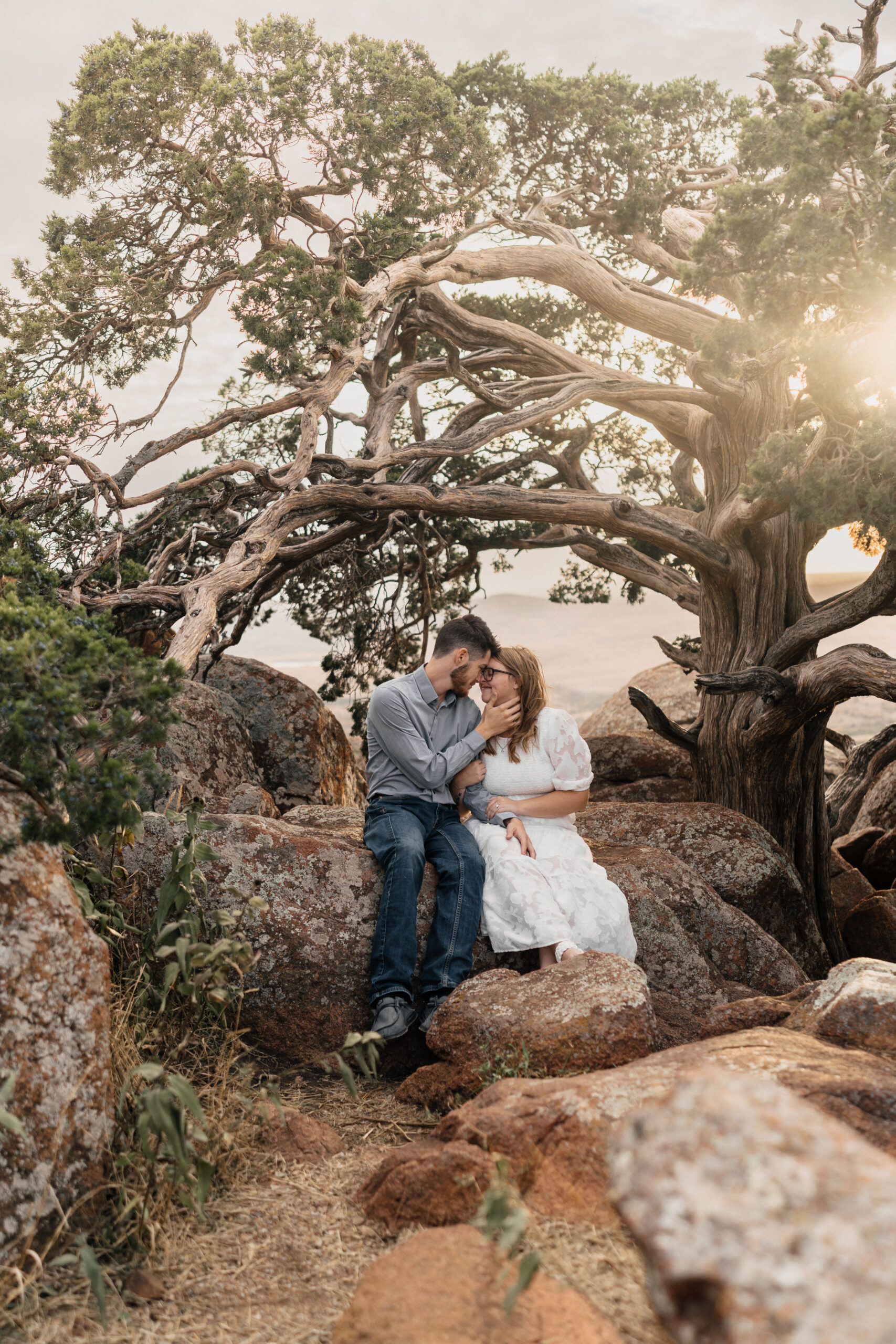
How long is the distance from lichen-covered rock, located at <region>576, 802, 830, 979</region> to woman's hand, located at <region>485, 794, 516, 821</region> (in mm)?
1458

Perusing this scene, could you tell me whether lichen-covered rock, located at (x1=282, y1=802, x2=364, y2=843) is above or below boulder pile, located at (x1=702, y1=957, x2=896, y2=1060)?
above

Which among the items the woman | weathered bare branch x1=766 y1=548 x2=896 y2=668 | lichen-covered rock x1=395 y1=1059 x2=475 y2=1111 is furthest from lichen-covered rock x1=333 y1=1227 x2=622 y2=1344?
weathered bare branch x1=766 y1=548 x2=896 y2=668

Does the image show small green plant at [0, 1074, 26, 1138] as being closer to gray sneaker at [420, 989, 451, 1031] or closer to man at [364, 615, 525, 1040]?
man at [364, 615, 525, 1040]

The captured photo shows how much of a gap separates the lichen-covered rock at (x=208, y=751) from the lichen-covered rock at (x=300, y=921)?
84.4 inches

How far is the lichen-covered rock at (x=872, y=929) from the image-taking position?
8211mm

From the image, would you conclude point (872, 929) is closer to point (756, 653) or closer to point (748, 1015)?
point (756, 653)

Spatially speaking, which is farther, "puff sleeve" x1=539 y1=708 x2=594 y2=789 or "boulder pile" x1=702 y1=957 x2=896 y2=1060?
"puff sleeve" x1=539 y1=708 x2=594 y2=789

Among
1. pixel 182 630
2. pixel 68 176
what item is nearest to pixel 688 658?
pixel 182 630

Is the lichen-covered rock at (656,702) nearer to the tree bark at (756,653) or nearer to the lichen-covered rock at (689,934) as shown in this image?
the tree bark at (756,653)

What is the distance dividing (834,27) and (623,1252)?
685 centimetres

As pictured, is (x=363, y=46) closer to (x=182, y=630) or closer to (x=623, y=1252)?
(x=182, y=630)

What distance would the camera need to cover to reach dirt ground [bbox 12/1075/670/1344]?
2279 millimetres

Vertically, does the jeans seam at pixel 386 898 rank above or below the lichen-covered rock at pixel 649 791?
below

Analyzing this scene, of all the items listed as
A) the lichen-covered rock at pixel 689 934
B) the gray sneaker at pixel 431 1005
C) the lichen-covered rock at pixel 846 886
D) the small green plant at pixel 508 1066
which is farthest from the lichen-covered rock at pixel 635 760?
the small green plant at pixel 508 1066
